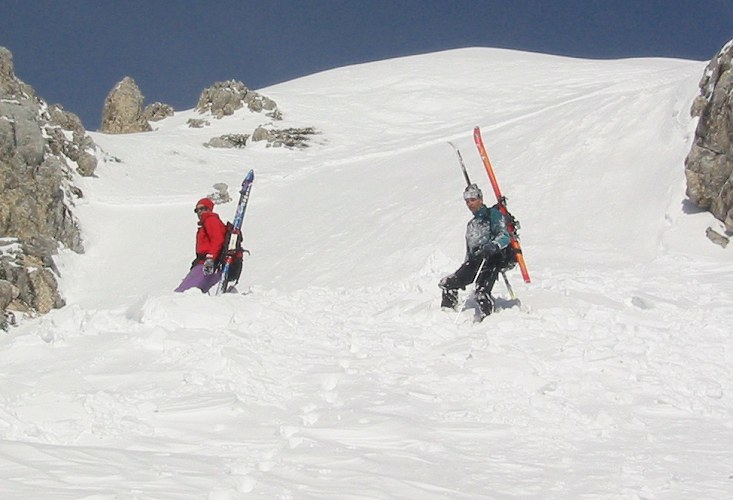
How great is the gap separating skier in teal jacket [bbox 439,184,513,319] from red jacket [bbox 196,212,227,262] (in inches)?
149

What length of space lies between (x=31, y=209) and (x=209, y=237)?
27.4ft

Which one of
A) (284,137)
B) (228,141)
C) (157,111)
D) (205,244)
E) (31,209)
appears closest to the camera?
(205,244)

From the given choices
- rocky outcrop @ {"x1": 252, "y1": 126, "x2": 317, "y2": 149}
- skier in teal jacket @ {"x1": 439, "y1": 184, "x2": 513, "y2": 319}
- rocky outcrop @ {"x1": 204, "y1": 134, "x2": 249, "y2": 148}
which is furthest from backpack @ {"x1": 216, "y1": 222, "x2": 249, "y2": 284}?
rocky outcrop @ {"x1": 204, "y1": 134, "x2": 249, "y2": 148}

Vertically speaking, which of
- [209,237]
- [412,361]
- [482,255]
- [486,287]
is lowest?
[412,361]

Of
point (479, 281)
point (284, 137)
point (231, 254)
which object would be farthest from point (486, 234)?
point (284, 137)

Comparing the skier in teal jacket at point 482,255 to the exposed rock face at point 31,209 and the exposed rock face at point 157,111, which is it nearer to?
the exposed rock face at point 31,209

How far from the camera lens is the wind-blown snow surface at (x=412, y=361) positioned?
4.64m

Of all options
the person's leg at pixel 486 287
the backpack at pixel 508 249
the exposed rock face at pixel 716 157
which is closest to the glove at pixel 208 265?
the person's leg at pixel 486 287

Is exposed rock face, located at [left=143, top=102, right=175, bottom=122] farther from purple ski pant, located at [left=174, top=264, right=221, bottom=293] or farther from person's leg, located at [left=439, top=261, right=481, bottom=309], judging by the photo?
person's leg, located at [left=439, top=261, right=481, bottom=309]

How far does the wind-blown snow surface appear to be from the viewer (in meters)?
4.64

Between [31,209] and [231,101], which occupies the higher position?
[231,101]

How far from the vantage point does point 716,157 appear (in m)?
13.6

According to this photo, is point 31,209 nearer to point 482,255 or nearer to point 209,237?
point 209,237

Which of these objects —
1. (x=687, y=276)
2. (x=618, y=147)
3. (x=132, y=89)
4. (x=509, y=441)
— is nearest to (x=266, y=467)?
(x=509, y=441)
